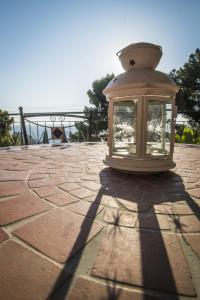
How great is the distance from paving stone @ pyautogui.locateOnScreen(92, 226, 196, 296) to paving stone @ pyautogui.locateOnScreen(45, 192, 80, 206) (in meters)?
0.61

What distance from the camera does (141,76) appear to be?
2.43 meters

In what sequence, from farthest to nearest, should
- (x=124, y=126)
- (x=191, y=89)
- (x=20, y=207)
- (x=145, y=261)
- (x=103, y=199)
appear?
(x=191, y=89)
(x=124, y=126)
(x=103, y=199)
(x=20, y=207)
(x=145, y=261)

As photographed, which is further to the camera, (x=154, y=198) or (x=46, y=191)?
(x=46, y=191)

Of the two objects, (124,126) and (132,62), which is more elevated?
(132,62)

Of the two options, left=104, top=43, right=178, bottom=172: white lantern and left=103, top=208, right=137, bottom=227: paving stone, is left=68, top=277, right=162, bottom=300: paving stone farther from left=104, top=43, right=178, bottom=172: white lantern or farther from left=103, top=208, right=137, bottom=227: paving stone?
left=104, top=43, right=178, bottom=172: white lantern

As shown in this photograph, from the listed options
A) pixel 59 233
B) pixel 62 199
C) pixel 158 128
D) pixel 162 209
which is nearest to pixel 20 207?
pixel 62 199

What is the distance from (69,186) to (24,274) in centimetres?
132

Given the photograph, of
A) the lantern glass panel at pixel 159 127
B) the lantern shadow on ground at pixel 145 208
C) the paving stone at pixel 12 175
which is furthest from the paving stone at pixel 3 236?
the lantern glass panel at pixel 159 127

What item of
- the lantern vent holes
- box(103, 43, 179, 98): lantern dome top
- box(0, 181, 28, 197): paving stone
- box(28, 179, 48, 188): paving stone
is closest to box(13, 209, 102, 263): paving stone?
box(0, 181, 28, 197): paving stone

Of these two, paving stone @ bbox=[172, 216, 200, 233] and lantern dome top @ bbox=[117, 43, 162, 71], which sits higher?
lantern dome top @ bbox=[117, 43, 162, 71]

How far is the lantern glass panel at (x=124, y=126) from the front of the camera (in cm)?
292

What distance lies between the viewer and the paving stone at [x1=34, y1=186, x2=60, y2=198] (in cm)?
198

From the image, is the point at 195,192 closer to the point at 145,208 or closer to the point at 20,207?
the point at 145,208

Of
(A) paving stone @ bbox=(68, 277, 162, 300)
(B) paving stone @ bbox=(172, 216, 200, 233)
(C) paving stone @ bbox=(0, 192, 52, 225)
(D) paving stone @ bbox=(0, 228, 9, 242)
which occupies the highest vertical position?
(C) paving stone @ bbox=(0, 192, 52, 225)
